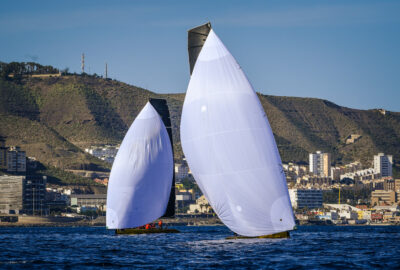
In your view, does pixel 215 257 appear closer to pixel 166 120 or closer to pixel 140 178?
pixel 140 178

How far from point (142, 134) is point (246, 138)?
2410 cm

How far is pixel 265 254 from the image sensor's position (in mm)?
40875

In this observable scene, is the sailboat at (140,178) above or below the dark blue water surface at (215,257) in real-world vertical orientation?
above

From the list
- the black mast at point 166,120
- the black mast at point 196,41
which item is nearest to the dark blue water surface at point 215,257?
the black mast at point 196,41

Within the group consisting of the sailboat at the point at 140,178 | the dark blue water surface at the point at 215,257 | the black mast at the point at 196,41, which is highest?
the black mast at the point at 196,41

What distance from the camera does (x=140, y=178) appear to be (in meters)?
64.9

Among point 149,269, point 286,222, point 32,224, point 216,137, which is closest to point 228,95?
point 216,137

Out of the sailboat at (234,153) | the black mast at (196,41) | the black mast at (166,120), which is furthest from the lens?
the black mast at (166,120)

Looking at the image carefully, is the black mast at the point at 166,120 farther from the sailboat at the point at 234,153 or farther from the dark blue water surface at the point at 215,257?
the sailboat at the point at 234,153

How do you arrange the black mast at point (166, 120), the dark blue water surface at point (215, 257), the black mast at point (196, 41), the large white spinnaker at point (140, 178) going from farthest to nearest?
the black mast at point (166, 120)
the large white spinnaker at point (140, 178)
the black mast at point (196, 41)
the dark blue water surface at point (215, 257)

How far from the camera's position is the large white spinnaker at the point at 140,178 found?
65000 millimetres

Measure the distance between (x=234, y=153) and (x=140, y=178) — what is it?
75.1ft

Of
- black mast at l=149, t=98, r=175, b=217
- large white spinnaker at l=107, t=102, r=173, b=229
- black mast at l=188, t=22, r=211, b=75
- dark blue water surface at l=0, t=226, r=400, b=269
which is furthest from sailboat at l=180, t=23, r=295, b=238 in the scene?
black mast at l=149, t=98, r=175, b=217

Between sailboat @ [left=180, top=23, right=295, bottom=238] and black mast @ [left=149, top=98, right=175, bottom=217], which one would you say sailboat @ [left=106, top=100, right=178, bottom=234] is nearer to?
black mast @ [left=149, top=98, right=175, bottom=217]
